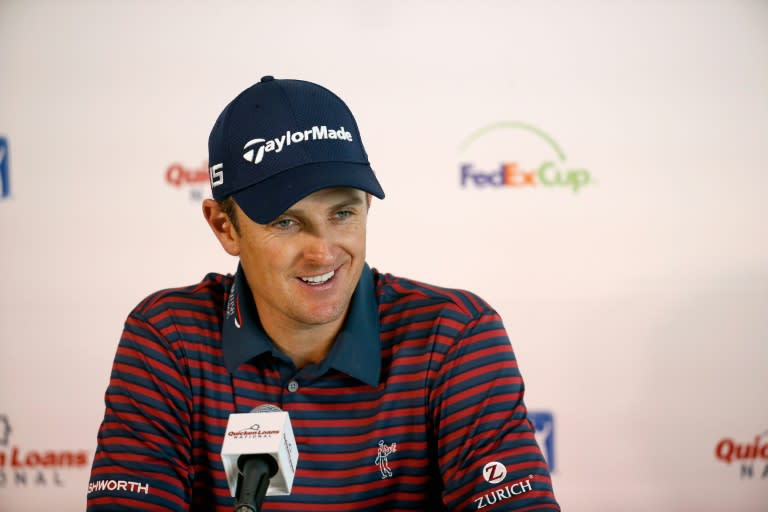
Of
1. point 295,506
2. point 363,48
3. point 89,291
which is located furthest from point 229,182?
point 89,291

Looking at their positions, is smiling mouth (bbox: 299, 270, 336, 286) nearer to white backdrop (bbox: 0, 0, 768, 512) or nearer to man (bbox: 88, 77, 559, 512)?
man (bbox: 88, 77, 559, 512)

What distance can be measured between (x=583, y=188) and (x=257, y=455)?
1.69m

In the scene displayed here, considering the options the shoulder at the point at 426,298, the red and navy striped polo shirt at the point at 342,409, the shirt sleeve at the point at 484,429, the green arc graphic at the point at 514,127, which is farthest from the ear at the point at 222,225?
the green arc graphic at the point at 514,127

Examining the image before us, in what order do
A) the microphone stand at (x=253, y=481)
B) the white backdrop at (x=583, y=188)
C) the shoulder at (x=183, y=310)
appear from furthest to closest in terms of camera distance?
1. the white backdrop at (x=583, y=188)
2. the shoulder at (x=183, y=310)
3. the microphone stand at (x=253, y=481)

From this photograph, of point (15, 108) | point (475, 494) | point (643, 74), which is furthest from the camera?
point (15, 108)

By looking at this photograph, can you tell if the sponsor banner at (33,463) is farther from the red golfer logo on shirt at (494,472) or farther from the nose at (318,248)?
the red golfer logo on shirt at (494,472)

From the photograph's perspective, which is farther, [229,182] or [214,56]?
[214,56]

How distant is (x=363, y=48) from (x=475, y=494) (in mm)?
1536

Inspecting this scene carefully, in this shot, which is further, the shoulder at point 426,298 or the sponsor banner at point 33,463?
the sponsor banner at point 33,463

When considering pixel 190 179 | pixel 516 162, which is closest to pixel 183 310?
pixel 190 179

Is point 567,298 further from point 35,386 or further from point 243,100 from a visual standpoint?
point 35,386

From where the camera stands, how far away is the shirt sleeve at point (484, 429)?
1205 millimetres

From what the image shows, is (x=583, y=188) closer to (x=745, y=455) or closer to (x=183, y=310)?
(x=745, y=455)

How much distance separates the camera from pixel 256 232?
51.4 inches
